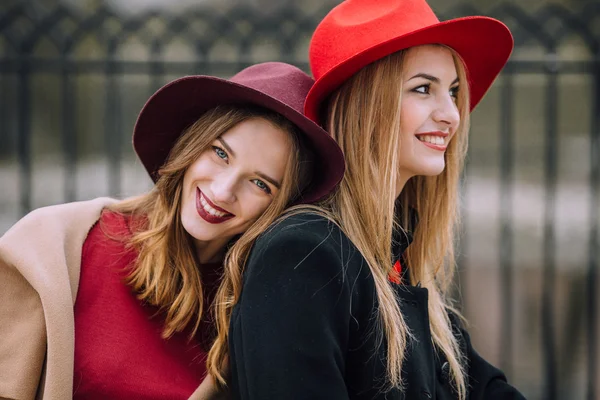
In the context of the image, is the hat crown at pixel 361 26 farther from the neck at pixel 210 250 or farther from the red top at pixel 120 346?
the red top at pixel 120 346

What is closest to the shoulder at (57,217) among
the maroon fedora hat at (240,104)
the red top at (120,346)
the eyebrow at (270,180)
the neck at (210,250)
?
the red top at (120,346)

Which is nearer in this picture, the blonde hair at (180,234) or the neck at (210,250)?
the blonde hair at (180,234)

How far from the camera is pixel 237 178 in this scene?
232 centimetres

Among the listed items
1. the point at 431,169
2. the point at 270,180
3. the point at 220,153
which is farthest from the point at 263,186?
the point at 431,169

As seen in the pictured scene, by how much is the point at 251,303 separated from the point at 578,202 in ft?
41.5

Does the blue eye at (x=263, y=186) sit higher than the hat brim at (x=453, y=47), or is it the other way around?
the hat brim at (x=453, y=47)

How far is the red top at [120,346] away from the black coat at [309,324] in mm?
190

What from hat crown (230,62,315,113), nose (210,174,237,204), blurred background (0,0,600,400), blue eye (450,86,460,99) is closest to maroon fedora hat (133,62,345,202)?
hat crown (230,62,315,113)

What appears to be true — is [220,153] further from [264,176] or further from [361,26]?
[361,26]

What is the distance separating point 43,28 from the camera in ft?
14.8

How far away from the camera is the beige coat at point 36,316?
216 centimetres

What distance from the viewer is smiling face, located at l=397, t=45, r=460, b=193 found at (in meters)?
2.36

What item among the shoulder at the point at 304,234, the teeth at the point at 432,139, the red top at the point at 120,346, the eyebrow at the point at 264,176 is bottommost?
the red top at the point at 120,346

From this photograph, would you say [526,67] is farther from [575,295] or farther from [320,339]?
[575,295]
